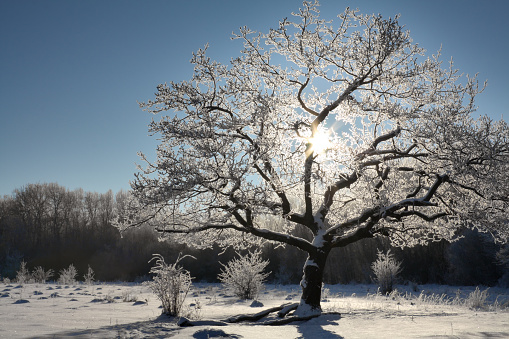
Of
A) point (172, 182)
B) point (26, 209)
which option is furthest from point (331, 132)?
point (26, 209)

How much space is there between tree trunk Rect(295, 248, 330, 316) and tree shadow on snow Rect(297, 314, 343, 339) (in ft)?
1.61

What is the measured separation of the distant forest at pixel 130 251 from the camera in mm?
22844

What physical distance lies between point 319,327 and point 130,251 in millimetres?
33446

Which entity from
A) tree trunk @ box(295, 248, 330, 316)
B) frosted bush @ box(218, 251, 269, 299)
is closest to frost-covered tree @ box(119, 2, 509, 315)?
tree trunk @ box(295, 248, 330, 316)

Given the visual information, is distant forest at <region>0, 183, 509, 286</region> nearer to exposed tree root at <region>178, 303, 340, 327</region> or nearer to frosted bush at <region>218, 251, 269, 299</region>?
frosted bush at <region>218, 251, 269, 299</region>

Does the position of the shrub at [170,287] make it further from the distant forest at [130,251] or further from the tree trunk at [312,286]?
the distant forest at [130,251]

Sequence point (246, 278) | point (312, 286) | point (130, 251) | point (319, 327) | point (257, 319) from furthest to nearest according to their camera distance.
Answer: point (130, 251)
point (246, 278)
point (312, 286)
point (257, 319)
point (319, 327)

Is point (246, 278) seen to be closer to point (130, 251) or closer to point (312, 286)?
point (312, 286)

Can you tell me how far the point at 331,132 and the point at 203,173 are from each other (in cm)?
384

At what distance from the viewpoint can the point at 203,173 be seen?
8.89 metres

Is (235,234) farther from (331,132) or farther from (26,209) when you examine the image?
(26,209)

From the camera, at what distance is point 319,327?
25.9 feet

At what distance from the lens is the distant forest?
22.8 m

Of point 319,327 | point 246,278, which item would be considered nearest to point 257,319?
point 319,327
